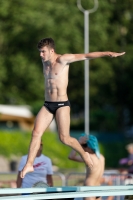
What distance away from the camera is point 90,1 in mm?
55406

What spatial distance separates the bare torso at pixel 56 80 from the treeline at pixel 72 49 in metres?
42.1

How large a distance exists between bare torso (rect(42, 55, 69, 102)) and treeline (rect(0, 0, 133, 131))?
42136mm

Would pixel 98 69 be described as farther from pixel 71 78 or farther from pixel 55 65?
pixel 55 65

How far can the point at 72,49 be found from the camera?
57.0 metres

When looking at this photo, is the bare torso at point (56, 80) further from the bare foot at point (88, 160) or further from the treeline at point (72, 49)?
the treeline at point (72, 49)

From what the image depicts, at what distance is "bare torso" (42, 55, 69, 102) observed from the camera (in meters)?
10.3

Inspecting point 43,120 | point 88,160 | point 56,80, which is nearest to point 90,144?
point 88,160

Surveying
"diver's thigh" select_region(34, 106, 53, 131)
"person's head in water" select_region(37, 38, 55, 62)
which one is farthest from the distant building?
"person's head in water" select_region(37, 38, 55, 62)

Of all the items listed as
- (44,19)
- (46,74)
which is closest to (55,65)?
(46,74)

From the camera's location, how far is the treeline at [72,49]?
5450 centimetres

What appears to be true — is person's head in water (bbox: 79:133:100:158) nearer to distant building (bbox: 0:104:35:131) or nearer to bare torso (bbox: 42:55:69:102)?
bare torso (bbox: 42:55:69:102)

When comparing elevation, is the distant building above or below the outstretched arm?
above

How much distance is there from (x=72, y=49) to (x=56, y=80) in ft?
153

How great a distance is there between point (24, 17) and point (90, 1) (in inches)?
195
